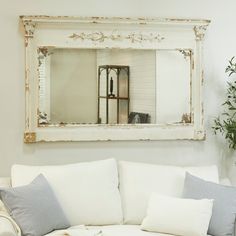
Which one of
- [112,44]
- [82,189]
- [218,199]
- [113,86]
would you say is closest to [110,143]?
[113,86]

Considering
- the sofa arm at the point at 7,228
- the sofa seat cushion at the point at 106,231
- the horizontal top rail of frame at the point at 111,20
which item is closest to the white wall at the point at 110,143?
the horizontal top rail of frame at the point at 111,20

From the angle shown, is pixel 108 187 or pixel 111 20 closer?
pixel 108 187

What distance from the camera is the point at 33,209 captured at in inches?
134

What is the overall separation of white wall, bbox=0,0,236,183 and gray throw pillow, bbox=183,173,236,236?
628mm

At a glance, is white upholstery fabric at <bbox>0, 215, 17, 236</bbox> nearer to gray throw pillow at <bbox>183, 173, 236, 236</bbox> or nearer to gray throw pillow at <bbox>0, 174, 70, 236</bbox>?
gray throw pillow at <bbox>0, 174, 70, 236</bbox>

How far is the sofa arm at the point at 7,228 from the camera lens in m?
3.05

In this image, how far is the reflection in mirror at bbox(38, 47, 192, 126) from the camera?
165 inches

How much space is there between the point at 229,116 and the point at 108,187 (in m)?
1.34

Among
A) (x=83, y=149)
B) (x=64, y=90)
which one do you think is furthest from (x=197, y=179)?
(x=64, y=90)

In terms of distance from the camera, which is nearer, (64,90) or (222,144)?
(64,90)

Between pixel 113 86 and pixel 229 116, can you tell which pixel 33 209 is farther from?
pixel 229 116

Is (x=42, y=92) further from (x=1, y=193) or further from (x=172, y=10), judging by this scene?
(x=172, y=10)

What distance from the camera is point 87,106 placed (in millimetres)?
4242

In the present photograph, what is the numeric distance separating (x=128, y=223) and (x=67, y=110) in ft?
3.51
